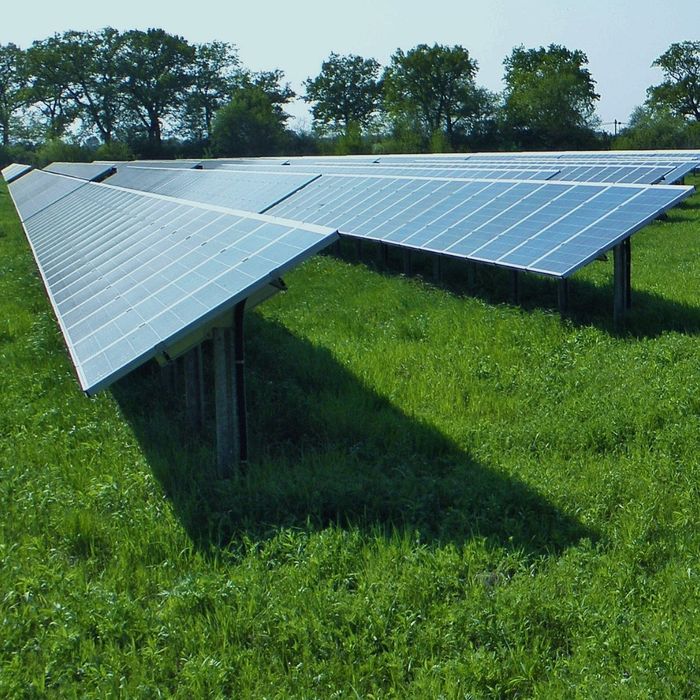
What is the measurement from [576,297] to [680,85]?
6037cm

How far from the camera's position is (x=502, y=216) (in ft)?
46.7

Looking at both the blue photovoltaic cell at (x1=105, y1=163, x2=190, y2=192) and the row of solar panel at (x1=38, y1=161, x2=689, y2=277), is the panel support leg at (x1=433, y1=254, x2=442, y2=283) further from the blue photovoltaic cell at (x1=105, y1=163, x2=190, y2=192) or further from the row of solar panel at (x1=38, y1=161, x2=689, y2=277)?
the blue photovoltaic cell at (x1=105, y1=163, x2=190, y2=192)

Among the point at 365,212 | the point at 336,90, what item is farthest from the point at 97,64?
the point at 365,212

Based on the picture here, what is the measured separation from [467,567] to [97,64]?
78.9 meters

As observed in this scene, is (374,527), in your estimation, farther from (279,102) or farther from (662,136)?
(279,102)

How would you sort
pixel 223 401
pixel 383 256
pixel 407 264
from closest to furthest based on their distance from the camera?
1. pixel 223 401
2. pixel 407 264
3. pixel 383 256

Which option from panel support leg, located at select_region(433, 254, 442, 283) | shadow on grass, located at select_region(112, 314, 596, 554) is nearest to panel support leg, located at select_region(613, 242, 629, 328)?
panel support leg, located at select_region(433, 254, 442, 283)

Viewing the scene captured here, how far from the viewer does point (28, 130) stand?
83.3 m

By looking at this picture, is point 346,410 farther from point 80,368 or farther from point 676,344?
point 676,344

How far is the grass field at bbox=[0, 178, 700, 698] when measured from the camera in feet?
14.9

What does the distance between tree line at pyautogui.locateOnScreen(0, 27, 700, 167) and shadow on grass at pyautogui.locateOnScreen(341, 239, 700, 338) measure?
42651mm

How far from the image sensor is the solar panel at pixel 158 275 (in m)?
6.43

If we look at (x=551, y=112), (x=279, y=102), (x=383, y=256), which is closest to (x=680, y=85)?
(x=551, y=112)

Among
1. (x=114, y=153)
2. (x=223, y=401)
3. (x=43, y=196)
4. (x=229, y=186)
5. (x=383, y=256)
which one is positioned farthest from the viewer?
(x=114, y=153)
